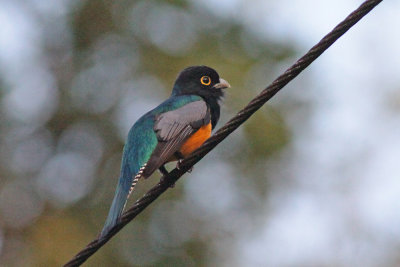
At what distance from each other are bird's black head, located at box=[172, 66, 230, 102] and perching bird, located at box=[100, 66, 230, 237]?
121mm

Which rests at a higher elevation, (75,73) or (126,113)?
(75,73)

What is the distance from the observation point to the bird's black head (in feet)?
22.8

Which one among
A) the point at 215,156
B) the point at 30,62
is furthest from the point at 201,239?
the point at 30,62

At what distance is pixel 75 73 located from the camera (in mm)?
18375

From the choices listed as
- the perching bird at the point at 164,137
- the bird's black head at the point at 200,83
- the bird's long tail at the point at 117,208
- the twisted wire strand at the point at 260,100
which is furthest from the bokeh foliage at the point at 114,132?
the twisted wire strand at the point at 260,100

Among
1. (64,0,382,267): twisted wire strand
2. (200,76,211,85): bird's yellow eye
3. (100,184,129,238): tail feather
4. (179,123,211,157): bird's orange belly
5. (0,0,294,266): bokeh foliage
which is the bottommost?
(64,0,382,267): twisted wire strand

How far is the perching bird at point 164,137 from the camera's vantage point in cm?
557

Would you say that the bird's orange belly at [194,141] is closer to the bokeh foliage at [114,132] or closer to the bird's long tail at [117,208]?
the bird's long tail at [117,208]

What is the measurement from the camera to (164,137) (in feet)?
19.1

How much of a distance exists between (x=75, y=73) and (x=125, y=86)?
1621mm

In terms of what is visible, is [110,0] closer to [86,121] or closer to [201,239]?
[86,121]

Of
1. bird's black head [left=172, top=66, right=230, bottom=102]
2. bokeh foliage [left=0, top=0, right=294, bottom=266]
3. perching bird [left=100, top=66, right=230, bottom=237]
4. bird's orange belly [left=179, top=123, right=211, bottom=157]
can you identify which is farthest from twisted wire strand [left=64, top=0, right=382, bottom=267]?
bokeh foliage [left=0, top=0, right=294, bottom=266]

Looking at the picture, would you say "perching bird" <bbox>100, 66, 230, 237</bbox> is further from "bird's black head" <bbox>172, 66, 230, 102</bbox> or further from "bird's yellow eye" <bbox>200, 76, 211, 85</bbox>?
"bird's yellow eye" <bbox>200, 76, 211, 85</bbox>

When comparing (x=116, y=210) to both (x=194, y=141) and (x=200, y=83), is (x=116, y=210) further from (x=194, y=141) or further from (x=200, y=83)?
(x=200, y=83)
